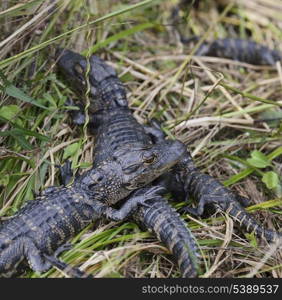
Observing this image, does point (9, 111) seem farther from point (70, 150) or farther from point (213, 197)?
point (213, 197)


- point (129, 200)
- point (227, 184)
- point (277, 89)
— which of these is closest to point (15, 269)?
point (129, 200)

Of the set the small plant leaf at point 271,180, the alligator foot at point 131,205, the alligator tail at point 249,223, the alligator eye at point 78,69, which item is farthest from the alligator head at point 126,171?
the alligator eye at point 78,69

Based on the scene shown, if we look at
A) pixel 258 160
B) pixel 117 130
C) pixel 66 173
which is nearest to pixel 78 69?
pixel 117 130

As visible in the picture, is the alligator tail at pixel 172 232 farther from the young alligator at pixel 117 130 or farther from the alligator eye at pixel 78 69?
the alligator eye at pixel 78 69

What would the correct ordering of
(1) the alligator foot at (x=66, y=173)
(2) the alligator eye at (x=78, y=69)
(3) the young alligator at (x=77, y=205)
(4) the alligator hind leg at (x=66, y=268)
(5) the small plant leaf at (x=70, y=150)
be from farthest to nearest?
(2) the alligator eye at (x=78, y=69) → (5) the small plant leaf at (x=70, y=150) → (1) the alligator foot at (x=66, y=173) → (3) the young alligator at (x=77, y=205) → (4) the alligator hind leg at (x=66, y=268)

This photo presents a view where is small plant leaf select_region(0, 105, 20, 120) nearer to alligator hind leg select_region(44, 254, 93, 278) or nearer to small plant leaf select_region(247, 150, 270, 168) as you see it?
alligator hind leg select_region(44, 254, 93, 278)
